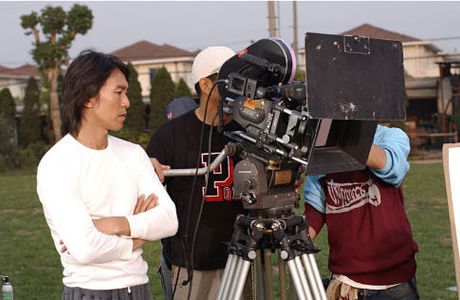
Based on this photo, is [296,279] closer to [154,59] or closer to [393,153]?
[393,153]

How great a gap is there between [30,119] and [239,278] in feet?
106

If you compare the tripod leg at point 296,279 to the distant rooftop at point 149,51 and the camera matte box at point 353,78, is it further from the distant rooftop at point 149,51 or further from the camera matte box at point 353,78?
the distant rooftop at point 149,51

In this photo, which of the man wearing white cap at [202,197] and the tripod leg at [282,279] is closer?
the tripod leg at [282,279]

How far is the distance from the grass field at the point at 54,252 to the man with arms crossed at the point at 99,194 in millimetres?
3822

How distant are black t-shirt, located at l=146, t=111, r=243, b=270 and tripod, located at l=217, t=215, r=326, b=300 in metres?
0.54

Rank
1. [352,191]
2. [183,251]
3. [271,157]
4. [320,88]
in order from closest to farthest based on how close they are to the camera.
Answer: [320,88] < [271,157] < [352,191] < [183,251]

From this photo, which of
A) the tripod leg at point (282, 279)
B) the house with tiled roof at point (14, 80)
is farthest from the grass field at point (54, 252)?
the house with tiled roof at point (14, 80)

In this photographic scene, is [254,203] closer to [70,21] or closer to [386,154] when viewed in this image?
[386,154]

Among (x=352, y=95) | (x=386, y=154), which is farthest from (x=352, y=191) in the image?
(x=352, y=95)

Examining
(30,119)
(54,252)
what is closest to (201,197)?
(54,252)

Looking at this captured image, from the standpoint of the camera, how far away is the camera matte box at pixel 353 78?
8.09ft

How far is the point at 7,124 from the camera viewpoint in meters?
29.6

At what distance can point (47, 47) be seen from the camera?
35.1 metres

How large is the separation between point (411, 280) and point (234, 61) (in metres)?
1.24
